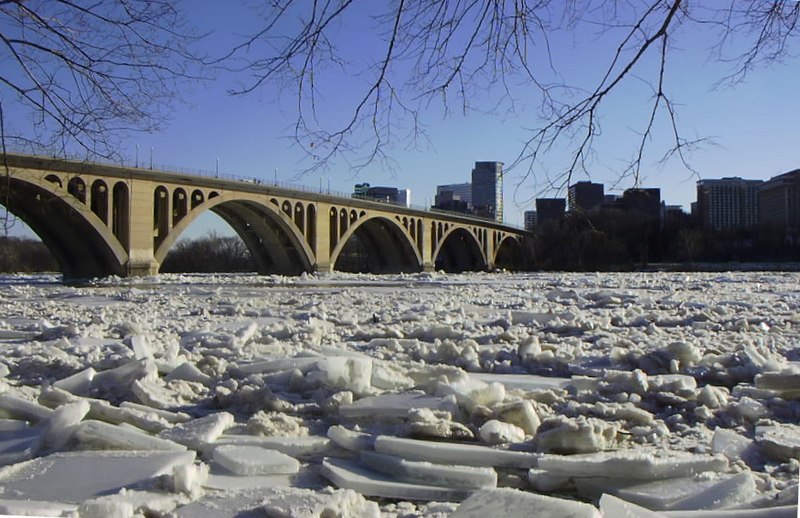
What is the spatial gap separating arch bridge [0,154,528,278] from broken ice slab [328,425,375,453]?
47.2 feet

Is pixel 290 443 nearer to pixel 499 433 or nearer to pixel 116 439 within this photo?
pixel 116 439

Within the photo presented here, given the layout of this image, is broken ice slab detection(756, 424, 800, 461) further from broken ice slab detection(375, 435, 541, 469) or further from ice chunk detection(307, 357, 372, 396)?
ice chunk detection(307, 357, 372, 396)

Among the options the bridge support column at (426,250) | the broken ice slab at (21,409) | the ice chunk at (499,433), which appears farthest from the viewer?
the bridge support column at (426,250)

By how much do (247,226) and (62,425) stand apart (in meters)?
38.9

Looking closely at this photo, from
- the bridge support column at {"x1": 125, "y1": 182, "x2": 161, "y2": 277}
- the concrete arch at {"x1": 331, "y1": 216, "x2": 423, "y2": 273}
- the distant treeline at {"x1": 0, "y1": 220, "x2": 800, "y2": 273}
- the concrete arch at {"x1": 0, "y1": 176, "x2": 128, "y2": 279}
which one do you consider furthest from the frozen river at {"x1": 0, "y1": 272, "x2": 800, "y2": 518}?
the concrete arch at {"x1": 331, "y1": 216, "x2": 423, "y2": 273}

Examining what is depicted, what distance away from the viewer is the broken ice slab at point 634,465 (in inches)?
99.2

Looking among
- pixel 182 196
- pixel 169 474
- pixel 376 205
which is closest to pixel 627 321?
pixel 169 474

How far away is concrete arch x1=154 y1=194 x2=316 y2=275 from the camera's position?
3653 cm

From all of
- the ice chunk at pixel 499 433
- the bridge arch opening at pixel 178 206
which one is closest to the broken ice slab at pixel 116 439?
the ice chunk at pixel 499 433

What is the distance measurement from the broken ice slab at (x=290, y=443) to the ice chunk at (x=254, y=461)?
11cm

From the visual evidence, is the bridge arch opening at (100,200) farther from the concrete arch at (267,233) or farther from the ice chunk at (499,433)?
the ice chunk at (499,433)

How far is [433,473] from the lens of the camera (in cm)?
258

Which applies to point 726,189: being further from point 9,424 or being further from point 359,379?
point 9,424

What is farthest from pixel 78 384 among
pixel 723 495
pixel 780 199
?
pixel 780 199
